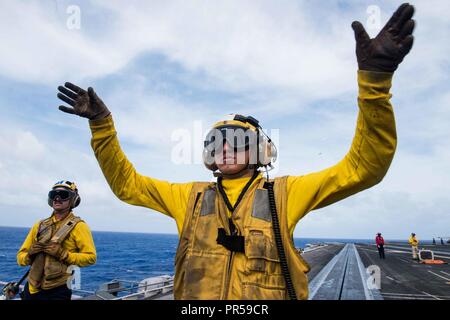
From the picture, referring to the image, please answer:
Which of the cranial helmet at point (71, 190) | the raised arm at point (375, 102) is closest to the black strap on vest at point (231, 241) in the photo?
the raised arm at point (375, 102)

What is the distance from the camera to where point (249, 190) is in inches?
97.7

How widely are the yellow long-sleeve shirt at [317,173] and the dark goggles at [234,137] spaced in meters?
0.32

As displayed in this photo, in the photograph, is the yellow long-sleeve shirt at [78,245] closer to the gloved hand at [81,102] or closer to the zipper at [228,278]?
the gloved hand at [81,102]

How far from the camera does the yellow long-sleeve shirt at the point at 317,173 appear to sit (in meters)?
1.80

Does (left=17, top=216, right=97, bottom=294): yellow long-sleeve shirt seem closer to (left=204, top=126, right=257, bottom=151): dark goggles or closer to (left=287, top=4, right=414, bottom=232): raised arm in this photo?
(left=204, top=126, right=257, bottom=151): dark goggles

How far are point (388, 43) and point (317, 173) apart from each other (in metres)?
1.02

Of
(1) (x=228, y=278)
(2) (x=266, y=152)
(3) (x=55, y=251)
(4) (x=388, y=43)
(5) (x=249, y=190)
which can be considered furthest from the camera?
(3) (x=55, y=251)

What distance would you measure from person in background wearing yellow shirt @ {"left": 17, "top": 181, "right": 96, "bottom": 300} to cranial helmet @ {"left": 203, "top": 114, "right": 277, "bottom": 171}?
3.56 m

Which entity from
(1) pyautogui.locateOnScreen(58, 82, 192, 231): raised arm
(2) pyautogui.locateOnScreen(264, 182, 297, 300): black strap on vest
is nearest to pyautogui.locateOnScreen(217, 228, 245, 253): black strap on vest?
(2) pyautogui.locateOnScreen(264, 182, 297, 300): black strap on vest

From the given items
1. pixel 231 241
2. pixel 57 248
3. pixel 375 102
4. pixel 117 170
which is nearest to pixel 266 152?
pixel 231 241

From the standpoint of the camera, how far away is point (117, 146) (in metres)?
2.54

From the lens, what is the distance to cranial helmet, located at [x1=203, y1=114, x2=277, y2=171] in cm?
265

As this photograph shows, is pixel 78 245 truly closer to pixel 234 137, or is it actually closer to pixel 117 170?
pixel 117 170

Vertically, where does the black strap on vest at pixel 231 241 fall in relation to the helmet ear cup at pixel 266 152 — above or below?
below
